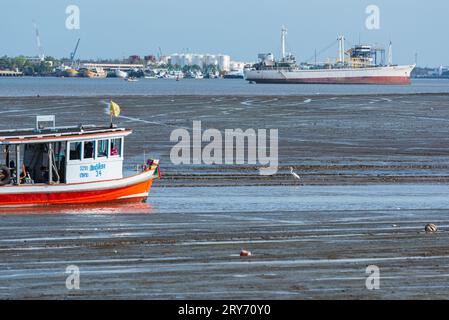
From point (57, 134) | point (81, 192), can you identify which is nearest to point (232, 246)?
point (81, 192)

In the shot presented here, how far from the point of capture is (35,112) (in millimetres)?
80125

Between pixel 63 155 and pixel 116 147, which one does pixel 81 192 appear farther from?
pixel 116 147

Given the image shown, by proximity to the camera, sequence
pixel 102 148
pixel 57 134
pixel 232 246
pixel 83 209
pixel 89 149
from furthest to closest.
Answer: pixel 102 148, pixel 89 149, pixel 57 134, pixel 83 209, pixel 232 246

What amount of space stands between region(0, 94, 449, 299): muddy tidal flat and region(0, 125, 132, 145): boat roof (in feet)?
6.46

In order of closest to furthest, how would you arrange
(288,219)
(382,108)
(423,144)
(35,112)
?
1. (288,219)
2. (423,144)
3. (35,112)
4. (382,108)

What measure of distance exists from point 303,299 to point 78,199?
14686 millimetres

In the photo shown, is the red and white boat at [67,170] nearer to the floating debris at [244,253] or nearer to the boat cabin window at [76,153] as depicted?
the boat cabin window at [76,153]

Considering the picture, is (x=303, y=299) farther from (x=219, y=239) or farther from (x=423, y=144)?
(x=423, y=144)

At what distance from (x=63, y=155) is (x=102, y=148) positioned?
4.04 feet

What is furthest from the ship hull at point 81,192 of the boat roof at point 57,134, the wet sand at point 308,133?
the wet sand at point 308,133

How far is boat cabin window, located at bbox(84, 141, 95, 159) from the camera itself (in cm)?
3183

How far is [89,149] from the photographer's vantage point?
31.9 metres

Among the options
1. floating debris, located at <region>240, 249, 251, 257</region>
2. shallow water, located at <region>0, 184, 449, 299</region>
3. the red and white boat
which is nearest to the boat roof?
the red and white boat

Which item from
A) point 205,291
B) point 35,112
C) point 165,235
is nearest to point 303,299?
point 205,291
